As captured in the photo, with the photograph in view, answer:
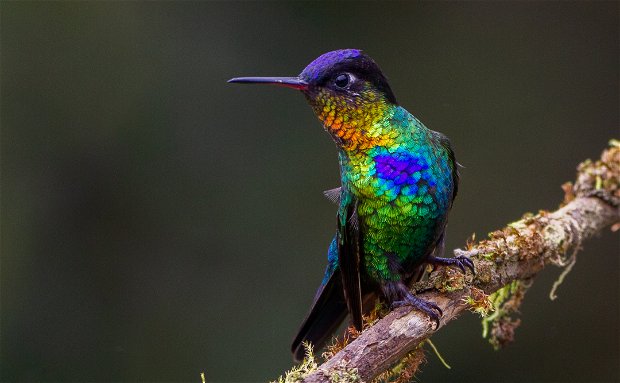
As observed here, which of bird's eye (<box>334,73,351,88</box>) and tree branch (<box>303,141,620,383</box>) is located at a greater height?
bird's eye (<box>334,73,351,88</box>)

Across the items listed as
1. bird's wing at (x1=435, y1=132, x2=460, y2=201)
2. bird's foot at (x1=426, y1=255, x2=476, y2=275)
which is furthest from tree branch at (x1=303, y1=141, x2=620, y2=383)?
bird's wing at (x1=435, y1=132, x2=460, y2=201)

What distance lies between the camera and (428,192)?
9.98ft

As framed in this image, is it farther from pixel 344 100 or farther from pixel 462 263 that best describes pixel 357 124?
pixel 462 263

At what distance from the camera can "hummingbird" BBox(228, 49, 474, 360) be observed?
3.03 meters

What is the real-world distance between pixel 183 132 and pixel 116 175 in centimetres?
64

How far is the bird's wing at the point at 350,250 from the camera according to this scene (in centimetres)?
308

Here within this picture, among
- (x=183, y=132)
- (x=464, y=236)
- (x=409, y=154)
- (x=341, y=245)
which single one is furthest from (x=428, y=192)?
(x=183, y=132)

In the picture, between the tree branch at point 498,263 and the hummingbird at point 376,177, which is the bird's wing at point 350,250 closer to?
the hummingbird at point 376,177

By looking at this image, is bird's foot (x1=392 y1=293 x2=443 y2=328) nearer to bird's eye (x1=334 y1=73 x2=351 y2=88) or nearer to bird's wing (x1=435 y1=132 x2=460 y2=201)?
bird's wing (x1=435 y1=132 x2=460 y2=201)

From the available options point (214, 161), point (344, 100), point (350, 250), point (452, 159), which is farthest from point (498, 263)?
point (214, 161)

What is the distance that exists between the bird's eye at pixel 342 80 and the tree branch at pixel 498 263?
2.70 feet

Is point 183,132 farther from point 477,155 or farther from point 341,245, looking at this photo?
point 341,245

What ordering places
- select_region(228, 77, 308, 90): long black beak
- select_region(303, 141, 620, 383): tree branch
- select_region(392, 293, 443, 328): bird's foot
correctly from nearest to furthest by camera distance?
1. select_region(303, 141, 620, 383): tree branch
2. select_region(392, 293, 443, 328): bird's foot
3. select_region(228, 77, 308, 90): long black beak

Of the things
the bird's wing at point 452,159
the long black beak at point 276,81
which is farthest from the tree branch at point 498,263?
the long black beak at point 276,81
